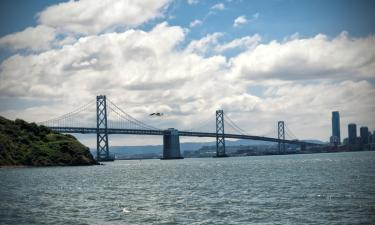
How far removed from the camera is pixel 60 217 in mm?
32906

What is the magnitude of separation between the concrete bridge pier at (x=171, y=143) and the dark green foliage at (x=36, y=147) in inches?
1978

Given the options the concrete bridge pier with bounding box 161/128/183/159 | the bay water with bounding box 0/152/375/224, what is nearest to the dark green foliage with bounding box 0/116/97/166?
the concrete bridge pier with bounding box 161/128/183/159

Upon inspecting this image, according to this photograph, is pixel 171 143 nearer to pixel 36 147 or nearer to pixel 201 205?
pixel 36 147

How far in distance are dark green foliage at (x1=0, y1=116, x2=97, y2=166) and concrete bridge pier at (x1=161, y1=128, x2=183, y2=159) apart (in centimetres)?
5024

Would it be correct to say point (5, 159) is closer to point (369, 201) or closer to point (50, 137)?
point (50, 137)

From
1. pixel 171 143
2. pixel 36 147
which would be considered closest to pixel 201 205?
pixel 36 147

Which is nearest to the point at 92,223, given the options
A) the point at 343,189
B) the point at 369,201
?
the point at 369,201

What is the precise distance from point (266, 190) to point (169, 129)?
434 feet

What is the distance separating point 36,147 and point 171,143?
70.4 meters

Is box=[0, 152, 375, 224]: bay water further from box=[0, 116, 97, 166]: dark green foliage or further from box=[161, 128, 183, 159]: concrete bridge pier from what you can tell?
box=[161, 128, 183, 159]: concrete bridge pier

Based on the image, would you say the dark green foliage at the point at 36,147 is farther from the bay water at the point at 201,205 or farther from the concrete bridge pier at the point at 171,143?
the bay water at the point at 201,205

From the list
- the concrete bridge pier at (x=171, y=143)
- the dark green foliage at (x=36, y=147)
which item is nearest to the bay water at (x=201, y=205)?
the dark green foliage at (x=36, y=147)

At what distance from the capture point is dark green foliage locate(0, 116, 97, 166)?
111688 millimetres

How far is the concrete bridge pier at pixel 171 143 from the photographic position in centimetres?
17712
